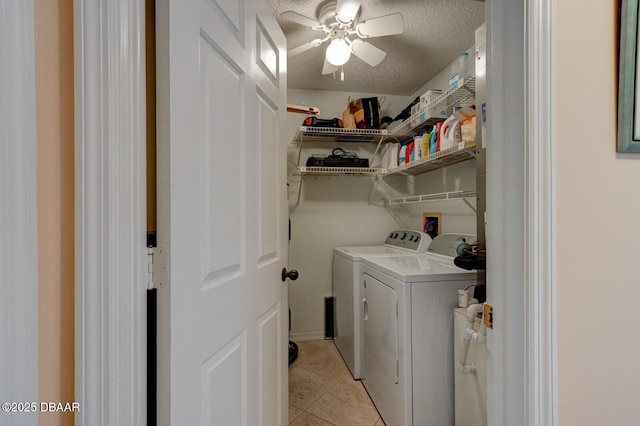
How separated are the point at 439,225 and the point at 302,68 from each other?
1.83 m

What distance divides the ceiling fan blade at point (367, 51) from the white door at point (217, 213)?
0.77 m

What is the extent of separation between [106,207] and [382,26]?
5.56 feet

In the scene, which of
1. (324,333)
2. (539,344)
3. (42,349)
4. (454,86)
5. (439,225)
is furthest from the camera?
(324,333)

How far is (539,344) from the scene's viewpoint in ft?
1.94

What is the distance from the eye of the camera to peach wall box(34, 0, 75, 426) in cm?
44

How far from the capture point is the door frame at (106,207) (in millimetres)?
486

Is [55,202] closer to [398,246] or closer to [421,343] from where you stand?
[421,343]

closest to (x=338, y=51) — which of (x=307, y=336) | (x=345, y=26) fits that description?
(x=345, y=26)

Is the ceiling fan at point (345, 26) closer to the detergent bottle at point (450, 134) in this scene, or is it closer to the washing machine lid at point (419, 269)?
the detergent bottle at point (450, 134)

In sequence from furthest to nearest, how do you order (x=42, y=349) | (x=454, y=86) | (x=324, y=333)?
1. (x=324, y=333)
2. (x=454, y=86)
3. (x=42, y=349)

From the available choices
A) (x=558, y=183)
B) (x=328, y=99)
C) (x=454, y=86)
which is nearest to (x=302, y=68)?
(x=328, y=99)

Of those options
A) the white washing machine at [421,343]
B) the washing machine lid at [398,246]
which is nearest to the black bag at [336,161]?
the washing machine lid at [398,246]

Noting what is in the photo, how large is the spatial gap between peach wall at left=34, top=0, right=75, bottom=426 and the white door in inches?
6.0

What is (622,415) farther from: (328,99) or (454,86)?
(328,99)
